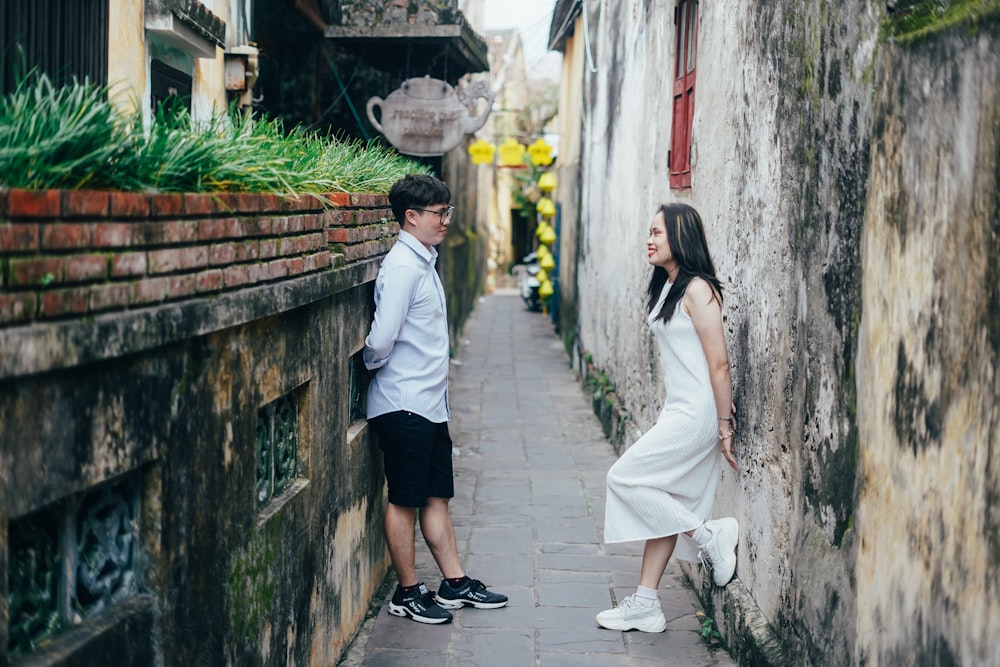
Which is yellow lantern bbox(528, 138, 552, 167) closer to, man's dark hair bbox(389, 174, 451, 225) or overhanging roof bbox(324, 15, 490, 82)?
overhanging roof bbox(324, 15, 490, 82)

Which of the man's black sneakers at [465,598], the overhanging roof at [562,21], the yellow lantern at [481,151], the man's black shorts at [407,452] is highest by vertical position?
the overhanging roof at [562,21]

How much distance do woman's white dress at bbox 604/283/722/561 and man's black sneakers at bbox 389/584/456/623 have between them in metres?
0.88

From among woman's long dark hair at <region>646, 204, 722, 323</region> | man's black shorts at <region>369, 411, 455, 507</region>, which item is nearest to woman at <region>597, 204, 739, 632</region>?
woman's long dark hair at <region>646, 204, 722, 323</region>

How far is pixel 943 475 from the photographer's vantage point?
2693 mm

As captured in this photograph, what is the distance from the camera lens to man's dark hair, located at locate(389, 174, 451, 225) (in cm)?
483

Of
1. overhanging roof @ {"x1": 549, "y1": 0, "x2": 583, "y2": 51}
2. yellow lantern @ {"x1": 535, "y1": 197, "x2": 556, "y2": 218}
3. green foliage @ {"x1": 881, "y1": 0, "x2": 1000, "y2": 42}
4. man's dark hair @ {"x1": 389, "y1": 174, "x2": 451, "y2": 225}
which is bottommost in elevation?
man's dark hair @ {"x1": 389, "y1": 174, "x2": 451, "y2": 225}

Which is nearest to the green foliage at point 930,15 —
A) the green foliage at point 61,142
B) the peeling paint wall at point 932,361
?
the peeling paint wall at point 932,361

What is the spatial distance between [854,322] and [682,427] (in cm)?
140

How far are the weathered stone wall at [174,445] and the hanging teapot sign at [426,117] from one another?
16.9ft

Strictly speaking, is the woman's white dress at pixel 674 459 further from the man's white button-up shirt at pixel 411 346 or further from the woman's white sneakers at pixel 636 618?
the man's white button-up shirt at pixel 411 346

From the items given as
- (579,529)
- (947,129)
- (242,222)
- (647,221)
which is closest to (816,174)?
(947,129)

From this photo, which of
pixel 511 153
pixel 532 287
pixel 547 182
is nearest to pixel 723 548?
pixel 547 182

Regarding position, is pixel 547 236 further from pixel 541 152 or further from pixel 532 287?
pixel 532 287

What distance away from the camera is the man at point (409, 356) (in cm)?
474
